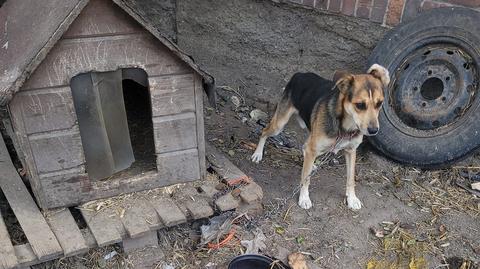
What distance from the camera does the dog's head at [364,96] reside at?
117 inches

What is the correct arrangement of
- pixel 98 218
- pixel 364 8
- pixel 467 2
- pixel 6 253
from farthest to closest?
pixel 364 8 < pixel 467 2 < pixel 98 218 < pixel 6 253

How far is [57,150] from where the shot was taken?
287 centimetres

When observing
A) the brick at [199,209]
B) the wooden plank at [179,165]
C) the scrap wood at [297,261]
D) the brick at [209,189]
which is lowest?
the scrap wood at [297,261]

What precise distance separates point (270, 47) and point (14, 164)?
8.54 feet

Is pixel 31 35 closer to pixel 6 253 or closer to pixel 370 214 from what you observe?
pixel 6 253

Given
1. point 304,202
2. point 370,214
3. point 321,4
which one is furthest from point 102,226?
point 321,4

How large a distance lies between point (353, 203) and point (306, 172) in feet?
1.48

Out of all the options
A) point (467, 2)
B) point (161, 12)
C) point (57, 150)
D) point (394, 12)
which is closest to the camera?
point (57, 150)

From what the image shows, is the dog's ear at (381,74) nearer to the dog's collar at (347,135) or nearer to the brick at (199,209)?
the dog's collar at (347,135)

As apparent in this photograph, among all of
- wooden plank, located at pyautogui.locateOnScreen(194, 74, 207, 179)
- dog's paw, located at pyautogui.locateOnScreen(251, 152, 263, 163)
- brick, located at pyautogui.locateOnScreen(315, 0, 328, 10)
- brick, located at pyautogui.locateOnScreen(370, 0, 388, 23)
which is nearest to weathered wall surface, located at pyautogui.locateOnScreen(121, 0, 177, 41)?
brick, located at pyautogui.locateOnScreen(315, 0, 328, 10)

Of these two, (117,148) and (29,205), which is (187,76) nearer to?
(117,148)

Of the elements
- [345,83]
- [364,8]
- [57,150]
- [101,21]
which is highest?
[101,21]

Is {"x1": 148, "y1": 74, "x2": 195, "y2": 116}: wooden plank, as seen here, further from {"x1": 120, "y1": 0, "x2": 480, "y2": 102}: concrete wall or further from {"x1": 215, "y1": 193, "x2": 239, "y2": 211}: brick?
{"x1": 120, "y1": 0, "x2": 480, "y2": 102}: concrete wall

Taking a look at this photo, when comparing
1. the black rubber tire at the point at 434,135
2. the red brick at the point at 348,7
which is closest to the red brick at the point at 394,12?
the black rubber tire at the point at 434,135
